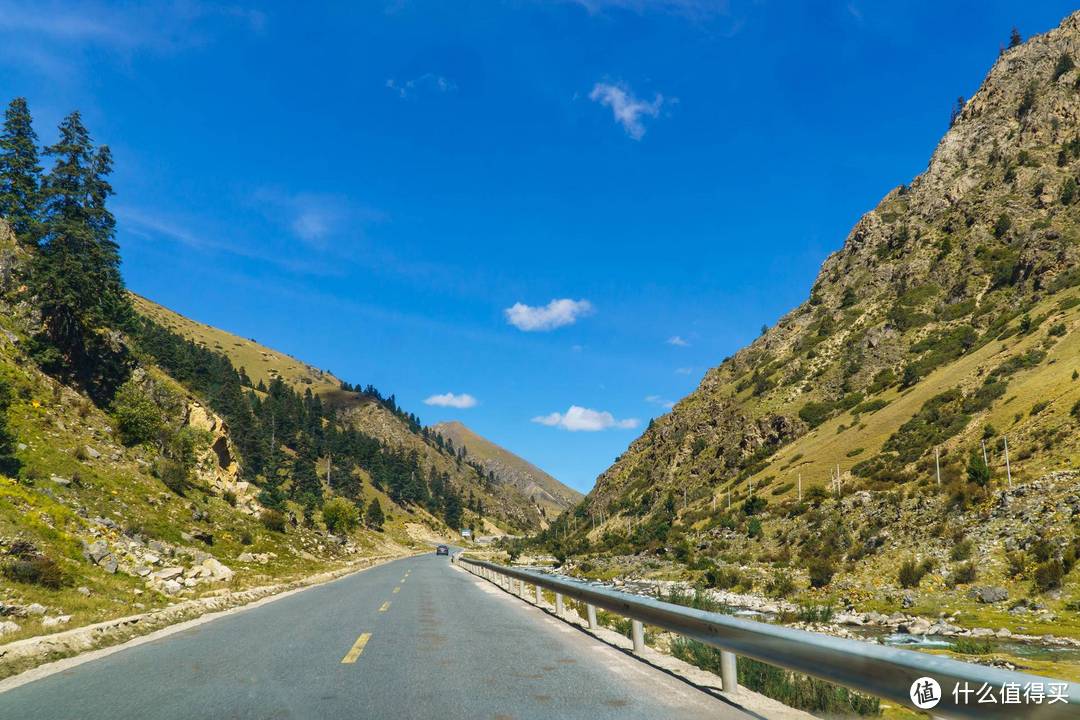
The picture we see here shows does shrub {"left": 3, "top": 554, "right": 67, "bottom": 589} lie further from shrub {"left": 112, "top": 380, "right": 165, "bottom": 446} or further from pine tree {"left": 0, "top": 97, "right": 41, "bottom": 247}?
pine tree {"left": 0, "top": 97, "right": 41, "bottom": 247}

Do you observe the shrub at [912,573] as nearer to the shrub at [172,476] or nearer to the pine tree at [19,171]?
the shrub at [172,476]

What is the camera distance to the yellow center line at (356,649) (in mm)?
8602

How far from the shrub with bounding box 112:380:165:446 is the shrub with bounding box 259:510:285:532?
346 inches

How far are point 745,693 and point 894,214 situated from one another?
109 metres

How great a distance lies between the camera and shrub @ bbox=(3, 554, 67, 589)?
548 inches

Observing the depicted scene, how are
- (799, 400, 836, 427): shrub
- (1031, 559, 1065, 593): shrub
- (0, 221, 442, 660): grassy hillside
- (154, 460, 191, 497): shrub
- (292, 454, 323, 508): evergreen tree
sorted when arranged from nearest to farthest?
(0, 221, 442, 660): grassy hillside → (1031, 559, 1065, 593): shrub → (154, 460, 191, 497): shrub → (799, 400, 836, 427): shrub → (292, 454, 323, 508): evergreen tree

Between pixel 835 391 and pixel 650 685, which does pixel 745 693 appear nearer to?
pixel 650 685

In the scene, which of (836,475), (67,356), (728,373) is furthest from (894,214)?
(67,356)

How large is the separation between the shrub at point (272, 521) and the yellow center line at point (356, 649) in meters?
35.6

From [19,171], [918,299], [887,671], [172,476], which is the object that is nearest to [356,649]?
[887,671]

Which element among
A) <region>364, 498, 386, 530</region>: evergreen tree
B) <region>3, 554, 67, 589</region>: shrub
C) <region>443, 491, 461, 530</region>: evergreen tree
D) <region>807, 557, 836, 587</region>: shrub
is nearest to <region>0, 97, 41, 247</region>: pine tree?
Answer: <region>3, 554, 67, 589</region>: shrub

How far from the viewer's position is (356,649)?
31.2 ft

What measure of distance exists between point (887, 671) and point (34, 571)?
16919mm

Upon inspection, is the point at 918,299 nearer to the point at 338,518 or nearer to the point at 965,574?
the point at 965,574
